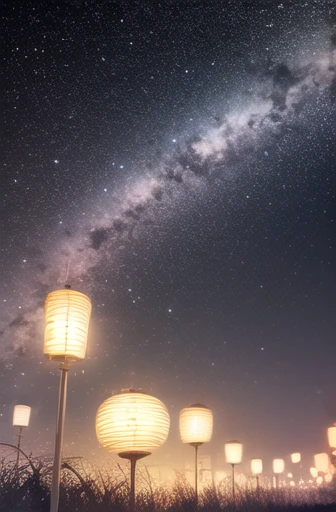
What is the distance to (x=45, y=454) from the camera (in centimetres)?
581

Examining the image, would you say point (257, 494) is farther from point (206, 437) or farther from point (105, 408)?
point (105, 408)

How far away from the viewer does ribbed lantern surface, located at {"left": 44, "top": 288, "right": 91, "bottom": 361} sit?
16.2 feet

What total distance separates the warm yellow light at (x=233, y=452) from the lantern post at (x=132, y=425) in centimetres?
1313

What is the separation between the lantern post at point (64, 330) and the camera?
4906 mm

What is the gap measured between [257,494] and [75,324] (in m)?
7.87

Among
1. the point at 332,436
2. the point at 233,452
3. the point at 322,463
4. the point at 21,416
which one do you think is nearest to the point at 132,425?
the point at 233,452

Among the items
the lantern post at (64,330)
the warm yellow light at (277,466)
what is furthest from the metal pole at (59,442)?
the warm yellow light at (277,466)

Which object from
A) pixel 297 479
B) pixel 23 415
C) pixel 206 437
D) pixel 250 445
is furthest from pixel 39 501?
pixel 297 479

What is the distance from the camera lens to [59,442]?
4.59 meters

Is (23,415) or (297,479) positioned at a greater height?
(23,415)

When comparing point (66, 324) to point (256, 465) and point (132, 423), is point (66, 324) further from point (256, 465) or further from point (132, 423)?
point (256, 465)

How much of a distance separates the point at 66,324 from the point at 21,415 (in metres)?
16.7

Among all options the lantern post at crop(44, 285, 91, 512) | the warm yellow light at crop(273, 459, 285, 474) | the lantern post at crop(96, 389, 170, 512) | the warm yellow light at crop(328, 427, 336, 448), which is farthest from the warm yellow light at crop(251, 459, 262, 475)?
the lantern post at crop(44, 285, 91, 512)

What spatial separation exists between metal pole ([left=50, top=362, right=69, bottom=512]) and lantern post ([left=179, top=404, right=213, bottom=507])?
5.73 meters
